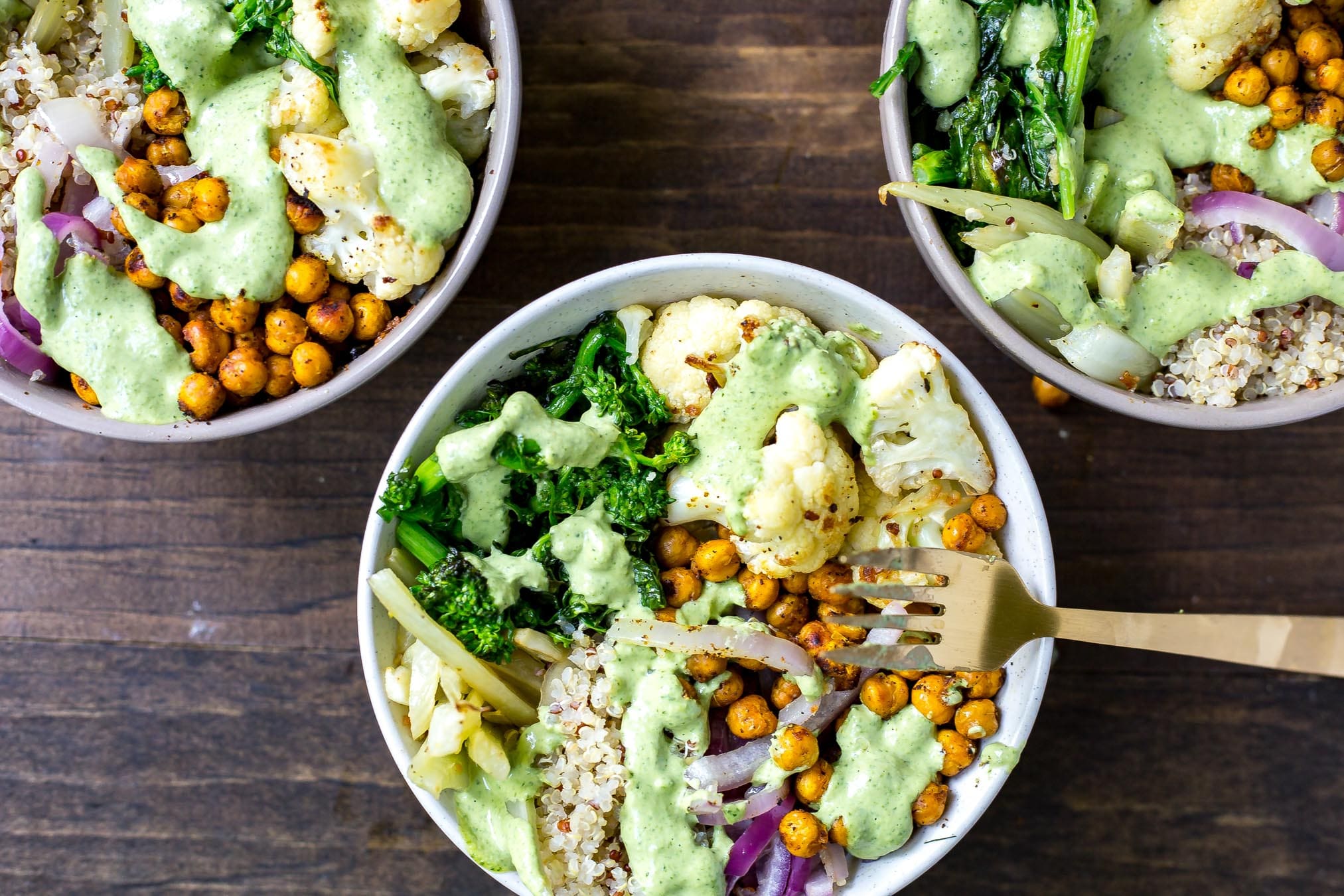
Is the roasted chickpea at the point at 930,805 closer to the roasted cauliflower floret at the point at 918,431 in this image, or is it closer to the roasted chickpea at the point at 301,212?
the roasted cauliflower floret at the point at 918,431

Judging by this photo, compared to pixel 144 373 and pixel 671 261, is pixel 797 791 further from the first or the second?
pixel 144 373

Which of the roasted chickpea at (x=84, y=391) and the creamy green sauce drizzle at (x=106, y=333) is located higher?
the creamy green sauce drizzle at (x=106, y=333)

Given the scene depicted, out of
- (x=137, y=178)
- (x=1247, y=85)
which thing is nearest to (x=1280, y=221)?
(x=1247, y=85)

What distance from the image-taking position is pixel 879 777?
1943 mm

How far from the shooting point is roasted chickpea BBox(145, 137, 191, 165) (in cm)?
193

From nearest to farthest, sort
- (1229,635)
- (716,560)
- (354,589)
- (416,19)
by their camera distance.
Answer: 1. (1229,635)
2. (416,19)
3. (716,560)
4. (354,589)

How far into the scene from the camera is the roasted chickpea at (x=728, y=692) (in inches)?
77.5

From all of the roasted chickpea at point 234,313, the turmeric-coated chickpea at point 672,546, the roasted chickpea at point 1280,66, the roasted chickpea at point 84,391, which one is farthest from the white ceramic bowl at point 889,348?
the roasted chickpea at point 1280,66

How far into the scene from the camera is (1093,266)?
192 cm

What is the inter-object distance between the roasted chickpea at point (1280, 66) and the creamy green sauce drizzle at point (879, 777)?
1397 millimetres

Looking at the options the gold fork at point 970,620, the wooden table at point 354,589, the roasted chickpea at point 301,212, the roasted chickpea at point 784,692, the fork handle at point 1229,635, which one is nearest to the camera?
the fork handle at point 1229,635

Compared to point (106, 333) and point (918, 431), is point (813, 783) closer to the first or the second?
point (918, 431)

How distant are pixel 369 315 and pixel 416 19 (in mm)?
540

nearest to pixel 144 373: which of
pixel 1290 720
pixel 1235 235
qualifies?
pixel 1235 235
